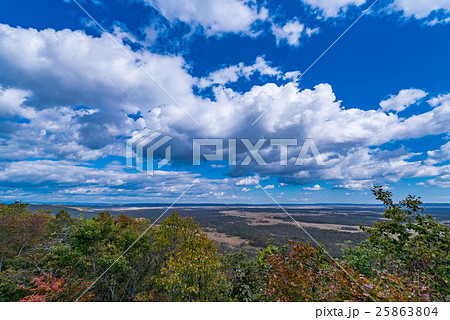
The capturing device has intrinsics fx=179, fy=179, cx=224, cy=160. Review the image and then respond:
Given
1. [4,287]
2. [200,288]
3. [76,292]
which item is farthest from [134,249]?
[200,288]

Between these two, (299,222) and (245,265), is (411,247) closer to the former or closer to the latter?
(245,265)

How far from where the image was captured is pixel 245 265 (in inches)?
216

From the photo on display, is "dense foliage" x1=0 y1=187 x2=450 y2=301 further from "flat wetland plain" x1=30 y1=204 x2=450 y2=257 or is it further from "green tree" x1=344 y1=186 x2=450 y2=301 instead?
"flat wetland plain" x1=30 y1=204 x2=450 y2=257

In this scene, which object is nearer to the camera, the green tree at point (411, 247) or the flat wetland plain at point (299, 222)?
the green tree at point (411, 247)

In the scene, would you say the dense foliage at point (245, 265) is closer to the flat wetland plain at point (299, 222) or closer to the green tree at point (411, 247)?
the green tree at point (411, 247)

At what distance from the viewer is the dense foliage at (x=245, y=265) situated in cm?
290

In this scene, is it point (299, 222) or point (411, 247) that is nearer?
point (411, 247)

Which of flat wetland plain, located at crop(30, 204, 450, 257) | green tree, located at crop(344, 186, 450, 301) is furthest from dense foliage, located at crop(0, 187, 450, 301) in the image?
flat wetland plain, located at crop(30, 204, 450, 257)

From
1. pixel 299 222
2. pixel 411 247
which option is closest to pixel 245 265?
pixel 299 222

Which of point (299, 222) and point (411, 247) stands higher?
point (411, 247)

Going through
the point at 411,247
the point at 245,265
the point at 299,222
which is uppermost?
the point at 411,247

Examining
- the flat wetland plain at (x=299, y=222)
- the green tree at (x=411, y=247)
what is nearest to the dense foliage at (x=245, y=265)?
the green tree at (x=411, y=247)
